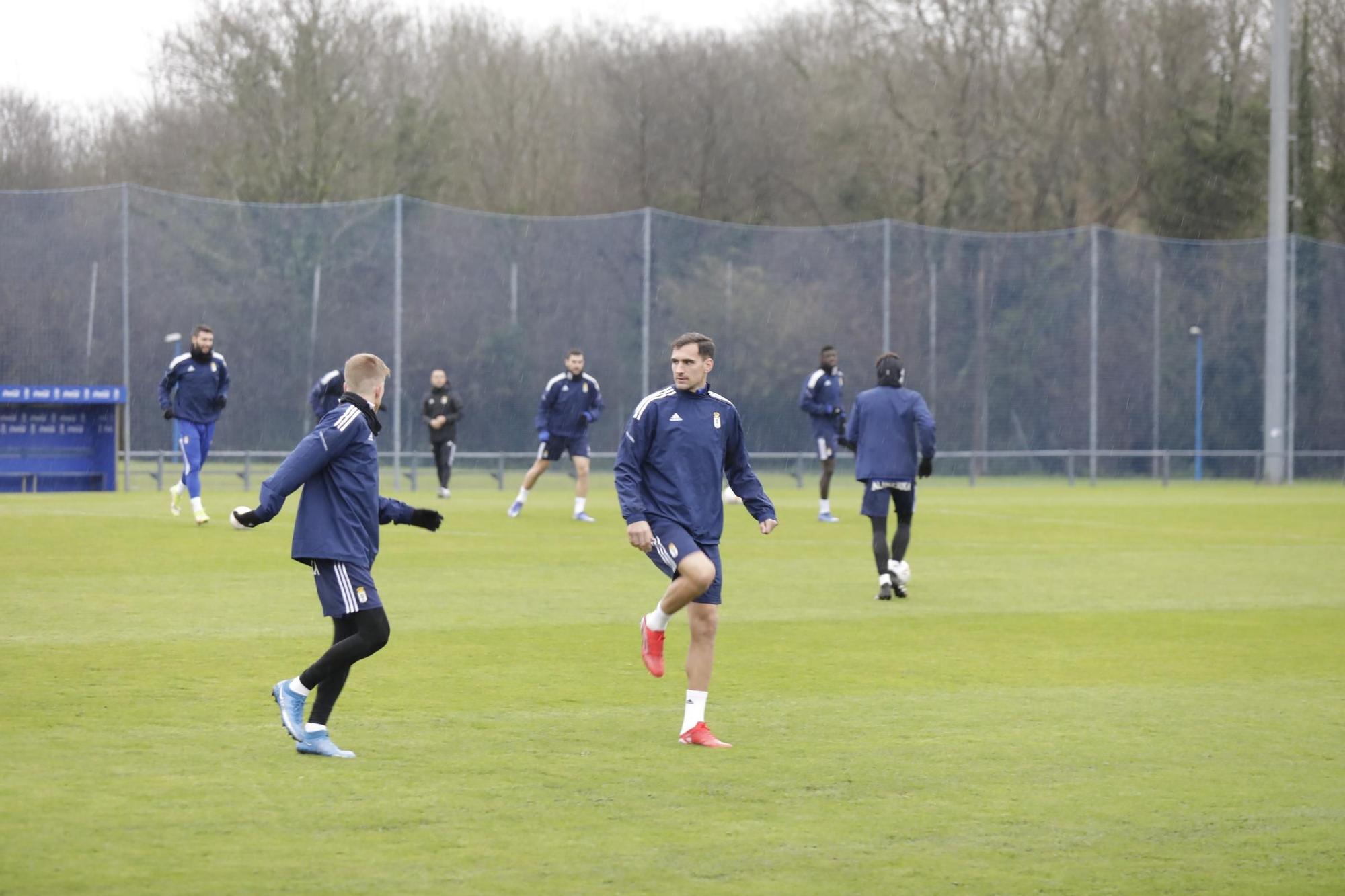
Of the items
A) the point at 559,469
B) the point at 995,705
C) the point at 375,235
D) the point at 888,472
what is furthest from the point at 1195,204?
the point at 995,705

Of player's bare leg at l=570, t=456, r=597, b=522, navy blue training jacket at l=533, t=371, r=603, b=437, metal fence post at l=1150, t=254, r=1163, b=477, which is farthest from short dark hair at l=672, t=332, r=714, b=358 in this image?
metal fence post at l=1150, t=254, r=1163, b=477

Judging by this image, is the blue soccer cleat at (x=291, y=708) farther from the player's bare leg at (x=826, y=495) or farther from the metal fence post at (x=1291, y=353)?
the metal fence post at (x=1291, y=353)

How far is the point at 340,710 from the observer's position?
823cm

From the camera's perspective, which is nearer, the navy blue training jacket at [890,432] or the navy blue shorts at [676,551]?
the navy blue shorts at [676,551]

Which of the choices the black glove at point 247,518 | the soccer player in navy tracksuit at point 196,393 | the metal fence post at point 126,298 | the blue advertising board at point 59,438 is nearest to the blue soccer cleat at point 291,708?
the black glove at point 247,518

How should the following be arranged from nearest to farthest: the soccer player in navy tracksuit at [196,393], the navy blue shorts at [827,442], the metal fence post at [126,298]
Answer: the soccer player in navy tracksuit at [196,393]
the navy blue shorts at [827,442]
the metal fence post at [126,298]

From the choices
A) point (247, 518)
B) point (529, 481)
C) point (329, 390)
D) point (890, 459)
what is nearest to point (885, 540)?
point (890, 459)

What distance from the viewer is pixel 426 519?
715cm

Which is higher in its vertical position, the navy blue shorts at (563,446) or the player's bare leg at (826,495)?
the navy blue shorts at (563,446)

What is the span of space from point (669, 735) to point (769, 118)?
3819cm

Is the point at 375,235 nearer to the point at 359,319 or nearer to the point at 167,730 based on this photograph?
the point at 359,319

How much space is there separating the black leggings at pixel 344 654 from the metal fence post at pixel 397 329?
70.2ft

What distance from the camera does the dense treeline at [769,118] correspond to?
39531 millimetres

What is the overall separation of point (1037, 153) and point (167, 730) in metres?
37.0
